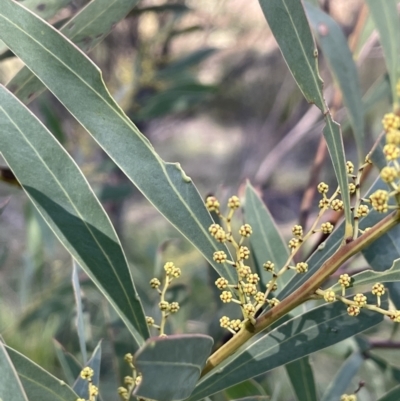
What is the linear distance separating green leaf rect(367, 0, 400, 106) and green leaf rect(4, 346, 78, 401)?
402mm

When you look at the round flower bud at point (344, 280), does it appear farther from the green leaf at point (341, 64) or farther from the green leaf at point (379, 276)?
the green leaf at point (341, 64)

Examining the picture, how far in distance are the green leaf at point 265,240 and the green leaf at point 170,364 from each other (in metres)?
0.29

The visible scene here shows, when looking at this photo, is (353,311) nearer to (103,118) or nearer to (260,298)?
(260,298)

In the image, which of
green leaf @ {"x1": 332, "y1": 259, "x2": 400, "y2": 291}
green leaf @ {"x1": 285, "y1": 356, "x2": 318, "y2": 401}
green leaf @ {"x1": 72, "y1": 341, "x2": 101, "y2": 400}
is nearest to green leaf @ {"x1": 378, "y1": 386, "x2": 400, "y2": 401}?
green leaf @ {"x1": 285, "y1": 356, "x2": 318, "y2": 401}

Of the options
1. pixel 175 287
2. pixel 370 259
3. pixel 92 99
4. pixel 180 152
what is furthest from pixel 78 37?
pixel 180 152

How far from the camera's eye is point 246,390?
0.69 meters

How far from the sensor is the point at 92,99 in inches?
16.0

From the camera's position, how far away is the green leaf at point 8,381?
35 cm

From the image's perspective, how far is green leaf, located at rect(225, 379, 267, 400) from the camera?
0.68 m

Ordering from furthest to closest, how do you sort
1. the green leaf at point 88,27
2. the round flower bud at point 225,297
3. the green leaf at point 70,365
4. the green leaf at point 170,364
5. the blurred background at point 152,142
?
the blurred background at point 152,142
the green leaf at point 70,365
the green leaf at point 88,27
the round flower bud at point 225,297
the green leaf at point 170,364

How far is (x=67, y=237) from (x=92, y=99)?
0.13 metres

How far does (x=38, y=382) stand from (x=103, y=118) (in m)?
0.24

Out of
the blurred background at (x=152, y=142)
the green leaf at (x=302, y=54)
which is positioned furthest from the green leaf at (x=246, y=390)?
the green leaf at (x=302, y=54)

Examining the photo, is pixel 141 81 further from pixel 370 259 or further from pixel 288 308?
pixel 288 308
